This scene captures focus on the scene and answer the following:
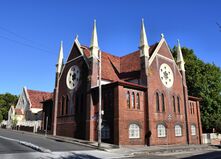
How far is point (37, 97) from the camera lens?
55.0 metres

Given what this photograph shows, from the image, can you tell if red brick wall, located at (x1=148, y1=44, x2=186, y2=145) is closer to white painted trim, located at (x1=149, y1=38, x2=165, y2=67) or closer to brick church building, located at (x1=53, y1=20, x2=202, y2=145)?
brick church building, located at (x1=53, y1=20, x2=202, y2=145)

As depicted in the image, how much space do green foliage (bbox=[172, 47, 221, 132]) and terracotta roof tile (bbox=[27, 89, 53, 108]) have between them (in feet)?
108

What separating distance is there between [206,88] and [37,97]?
3804 centimetres

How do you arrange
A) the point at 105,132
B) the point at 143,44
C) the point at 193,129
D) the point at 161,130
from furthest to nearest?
the point at 193,129 → the point at 143,44 → the point at 161,130 → the point at 105,132

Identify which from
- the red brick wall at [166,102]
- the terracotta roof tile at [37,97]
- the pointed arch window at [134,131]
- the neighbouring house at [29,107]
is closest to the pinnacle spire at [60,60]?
the red brick wall at [166,102]

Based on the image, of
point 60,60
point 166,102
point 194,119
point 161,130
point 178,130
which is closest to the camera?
point 161,130

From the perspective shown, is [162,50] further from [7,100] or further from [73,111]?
[7,100]

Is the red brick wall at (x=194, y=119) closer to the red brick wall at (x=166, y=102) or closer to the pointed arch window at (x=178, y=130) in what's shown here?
the red brick wall at (x=166, y=102)

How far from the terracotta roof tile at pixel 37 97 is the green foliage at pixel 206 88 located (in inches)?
1300

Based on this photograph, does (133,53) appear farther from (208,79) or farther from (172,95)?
(208,79)

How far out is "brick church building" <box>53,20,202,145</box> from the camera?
27.4 metres

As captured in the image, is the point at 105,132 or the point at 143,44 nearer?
the point at 105,132

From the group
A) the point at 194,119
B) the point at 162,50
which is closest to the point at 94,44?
the point at 162,50

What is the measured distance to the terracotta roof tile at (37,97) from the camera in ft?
172
